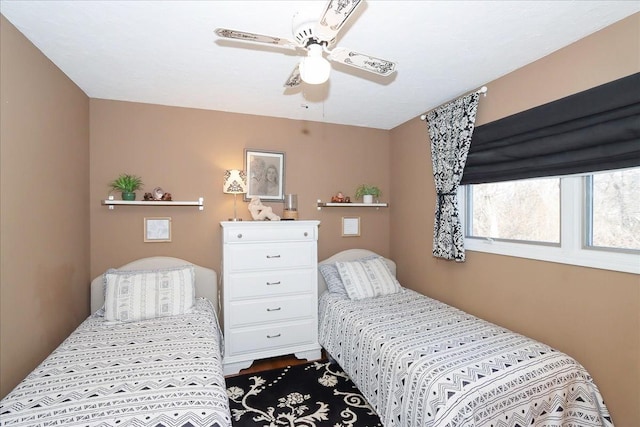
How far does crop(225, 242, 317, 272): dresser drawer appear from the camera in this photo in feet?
8.48

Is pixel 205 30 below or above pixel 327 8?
above

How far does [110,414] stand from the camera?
1.22 metres

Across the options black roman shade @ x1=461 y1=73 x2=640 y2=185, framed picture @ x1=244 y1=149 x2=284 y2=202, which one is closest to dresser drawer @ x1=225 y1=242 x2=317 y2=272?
framed picture @ x1=244 y1=149 x2=284 y2=202

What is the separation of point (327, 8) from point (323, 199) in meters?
2.34

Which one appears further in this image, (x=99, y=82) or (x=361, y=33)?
(x=99, y=82)

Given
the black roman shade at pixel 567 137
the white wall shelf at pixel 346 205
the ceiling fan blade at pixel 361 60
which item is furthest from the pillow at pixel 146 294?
the black roman shade at pixel 567 137

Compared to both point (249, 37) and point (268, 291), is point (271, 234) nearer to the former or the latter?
point (268, 291)

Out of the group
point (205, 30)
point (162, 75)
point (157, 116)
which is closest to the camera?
point (205, 30)

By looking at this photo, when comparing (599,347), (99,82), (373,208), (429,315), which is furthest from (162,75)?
(599,347)

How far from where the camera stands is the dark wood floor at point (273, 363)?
8.70 ft

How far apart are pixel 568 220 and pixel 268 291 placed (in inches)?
91.0

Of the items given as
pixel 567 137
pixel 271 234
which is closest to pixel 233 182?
pixel 271 234

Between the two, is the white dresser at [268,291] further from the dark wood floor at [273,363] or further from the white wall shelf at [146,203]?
the white wall shelf at [146,203]

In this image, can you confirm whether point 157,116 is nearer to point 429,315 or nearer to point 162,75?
point 162,75
